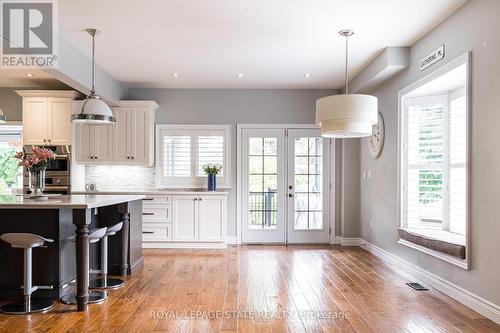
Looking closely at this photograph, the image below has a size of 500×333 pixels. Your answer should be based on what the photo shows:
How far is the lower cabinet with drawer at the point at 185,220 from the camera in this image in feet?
21.7

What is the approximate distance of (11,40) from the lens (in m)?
3.83

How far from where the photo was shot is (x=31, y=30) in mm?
4051

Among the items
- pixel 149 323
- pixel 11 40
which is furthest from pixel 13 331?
pixel 11 40

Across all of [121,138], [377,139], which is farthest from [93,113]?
[377,139]

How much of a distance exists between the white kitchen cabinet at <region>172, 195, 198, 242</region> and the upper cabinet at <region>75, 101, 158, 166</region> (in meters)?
0.89

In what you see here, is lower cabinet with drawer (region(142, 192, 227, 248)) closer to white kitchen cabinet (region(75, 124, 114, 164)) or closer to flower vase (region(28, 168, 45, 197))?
white kitchen cabinet (region(75, 124, 114, 164))

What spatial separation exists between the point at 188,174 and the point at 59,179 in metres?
2.05

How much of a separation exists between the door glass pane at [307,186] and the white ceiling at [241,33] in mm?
1398

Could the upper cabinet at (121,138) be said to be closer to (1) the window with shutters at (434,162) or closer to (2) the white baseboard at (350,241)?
(2) the white baseboard at (350,241)

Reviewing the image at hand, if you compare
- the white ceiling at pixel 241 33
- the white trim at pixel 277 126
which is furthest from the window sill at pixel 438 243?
the white trim at pixel 277 126

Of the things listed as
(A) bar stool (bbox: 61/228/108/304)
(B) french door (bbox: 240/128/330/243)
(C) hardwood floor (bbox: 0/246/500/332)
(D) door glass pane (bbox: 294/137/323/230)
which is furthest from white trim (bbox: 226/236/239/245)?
(A) bar stool (bbox: 61/228/108/304)

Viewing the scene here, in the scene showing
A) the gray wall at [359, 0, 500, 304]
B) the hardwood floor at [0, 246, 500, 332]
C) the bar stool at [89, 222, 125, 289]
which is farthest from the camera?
the bar stool at [89, 222, 125, 289]

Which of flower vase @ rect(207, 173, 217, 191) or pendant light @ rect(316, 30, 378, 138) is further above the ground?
pendant light @ rect(316, 30, 378, 138)

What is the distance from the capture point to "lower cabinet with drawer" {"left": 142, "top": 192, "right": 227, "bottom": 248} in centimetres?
661
